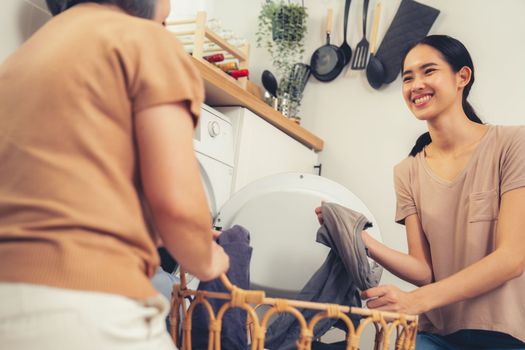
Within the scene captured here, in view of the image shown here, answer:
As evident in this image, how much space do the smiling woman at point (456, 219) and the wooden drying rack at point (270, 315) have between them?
0.13 m

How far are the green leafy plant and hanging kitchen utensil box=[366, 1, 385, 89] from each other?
0.99ft

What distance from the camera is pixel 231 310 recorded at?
84 cm

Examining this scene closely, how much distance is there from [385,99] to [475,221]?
43.2 inches

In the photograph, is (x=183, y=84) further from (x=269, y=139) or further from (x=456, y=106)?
(x=269, y=139)

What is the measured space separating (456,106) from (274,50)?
48.2 inches

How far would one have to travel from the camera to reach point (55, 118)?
51cm

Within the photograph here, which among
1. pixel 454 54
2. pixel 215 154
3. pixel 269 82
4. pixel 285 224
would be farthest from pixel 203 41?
pixel 454 54

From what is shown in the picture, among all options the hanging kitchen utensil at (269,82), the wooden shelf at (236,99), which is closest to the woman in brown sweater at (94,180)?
the wooden shelf at (236,99)

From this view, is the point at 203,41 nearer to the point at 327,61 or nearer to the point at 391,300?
the point at 327,61

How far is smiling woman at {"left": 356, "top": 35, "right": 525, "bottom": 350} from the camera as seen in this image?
1.03m

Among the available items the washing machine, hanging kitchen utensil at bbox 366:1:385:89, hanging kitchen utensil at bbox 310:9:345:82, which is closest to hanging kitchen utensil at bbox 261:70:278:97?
hanging kitchen utensil at bbox 310:9:345:82

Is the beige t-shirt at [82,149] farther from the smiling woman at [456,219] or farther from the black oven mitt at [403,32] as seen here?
the black oven mitt at [403,32]

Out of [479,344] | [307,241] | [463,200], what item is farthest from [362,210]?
[479,344]

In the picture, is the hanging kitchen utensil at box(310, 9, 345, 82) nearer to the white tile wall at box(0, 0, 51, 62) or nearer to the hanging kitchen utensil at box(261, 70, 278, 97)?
the hanging kitchen utensil at box(261, 70, 278, 97)
